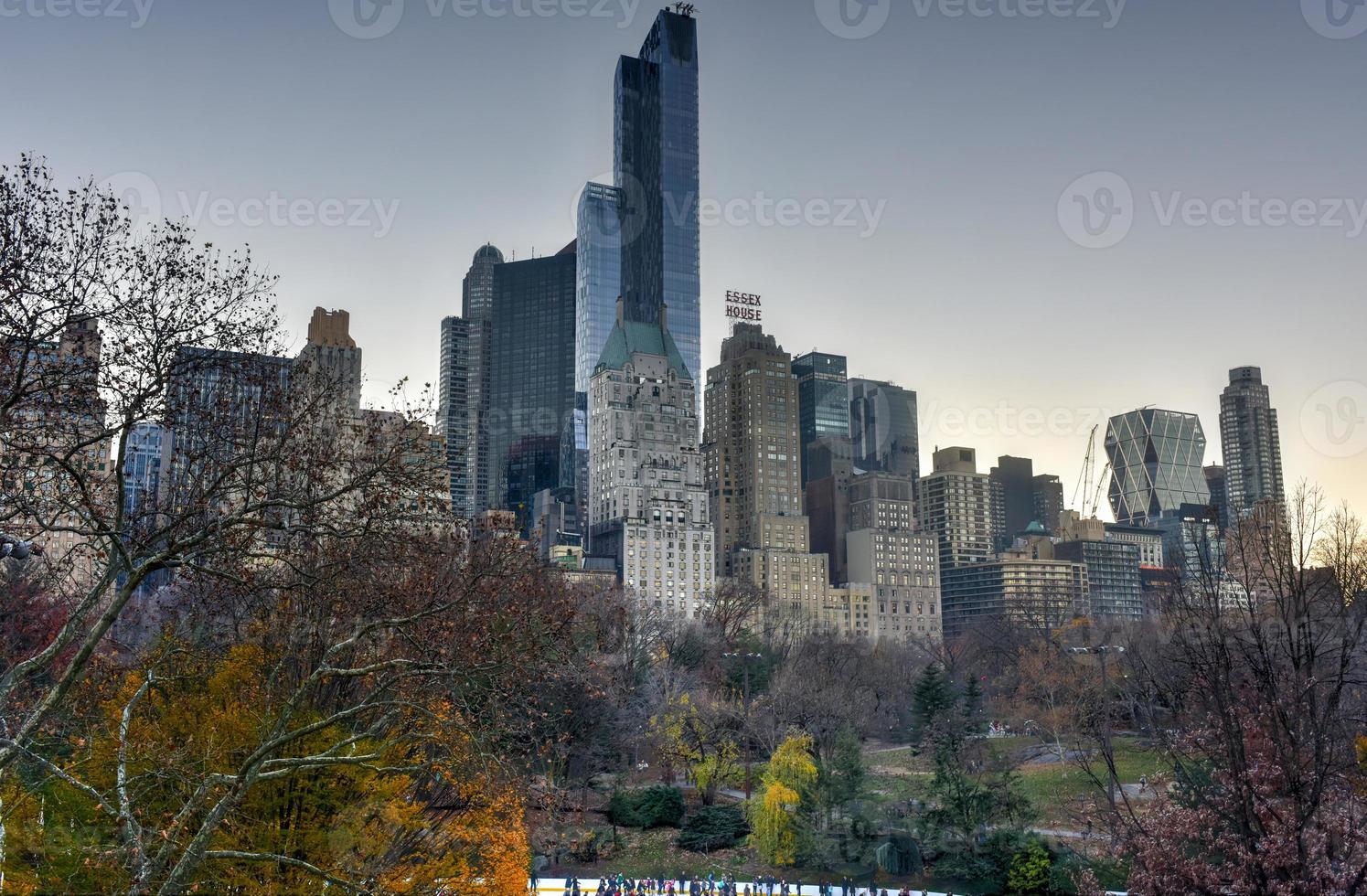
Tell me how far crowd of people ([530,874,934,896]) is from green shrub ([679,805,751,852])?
340cm

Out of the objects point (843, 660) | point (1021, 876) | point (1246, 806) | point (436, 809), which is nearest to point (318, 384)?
point (436, 809)

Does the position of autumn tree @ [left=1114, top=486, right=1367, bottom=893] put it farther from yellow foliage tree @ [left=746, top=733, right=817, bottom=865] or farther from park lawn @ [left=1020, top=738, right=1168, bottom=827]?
park lawn @ [left=1020, top=738, right=1168, bottom=827]

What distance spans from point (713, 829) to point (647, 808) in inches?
175

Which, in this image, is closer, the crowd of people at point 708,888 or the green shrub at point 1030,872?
the crowd of people at point 708,888

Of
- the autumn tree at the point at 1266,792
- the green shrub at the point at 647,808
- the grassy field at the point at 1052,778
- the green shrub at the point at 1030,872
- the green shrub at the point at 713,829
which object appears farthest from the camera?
the grassy field at the point at 1052,778

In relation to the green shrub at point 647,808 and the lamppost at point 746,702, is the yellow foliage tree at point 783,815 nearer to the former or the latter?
the green shrub at point 647,808

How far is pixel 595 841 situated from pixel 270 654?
109 ft

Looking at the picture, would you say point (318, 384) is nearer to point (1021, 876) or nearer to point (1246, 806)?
point (1246, 806)

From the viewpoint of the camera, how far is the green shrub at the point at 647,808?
191 ft

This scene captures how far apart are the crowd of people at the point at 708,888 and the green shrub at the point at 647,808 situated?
665 centimetres

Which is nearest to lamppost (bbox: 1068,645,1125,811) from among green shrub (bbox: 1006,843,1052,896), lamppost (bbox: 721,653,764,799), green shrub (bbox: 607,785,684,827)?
green shrub (bbox: 1006,843,1052,896)

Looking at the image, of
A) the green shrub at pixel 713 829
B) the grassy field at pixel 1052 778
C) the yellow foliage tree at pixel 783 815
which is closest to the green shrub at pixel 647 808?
the green shrub at pixel 713 829

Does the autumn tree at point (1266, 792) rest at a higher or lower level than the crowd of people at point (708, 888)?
higher

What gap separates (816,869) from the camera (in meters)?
52.2
